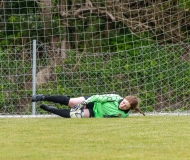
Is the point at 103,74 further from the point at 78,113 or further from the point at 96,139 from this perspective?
the point at 96,139

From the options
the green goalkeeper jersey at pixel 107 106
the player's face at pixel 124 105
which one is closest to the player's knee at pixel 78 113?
the green goalkeeper jersey at pixel 107 106

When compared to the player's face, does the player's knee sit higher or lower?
lower

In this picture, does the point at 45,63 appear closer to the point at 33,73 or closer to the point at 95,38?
the point at 33,73

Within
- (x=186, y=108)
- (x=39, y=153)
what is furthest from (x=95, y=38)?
(x=39, y=153)

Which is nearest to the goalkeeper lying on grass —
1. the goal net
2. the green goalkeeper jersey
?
the green goalkeeper jersey

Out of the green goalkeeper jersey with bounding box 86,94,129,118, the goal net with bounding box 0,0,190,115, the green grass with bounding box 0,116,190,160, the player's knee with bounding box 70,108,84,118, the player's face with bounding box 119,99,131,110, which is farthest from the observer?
the goal net with bounding box 0,0,190,115

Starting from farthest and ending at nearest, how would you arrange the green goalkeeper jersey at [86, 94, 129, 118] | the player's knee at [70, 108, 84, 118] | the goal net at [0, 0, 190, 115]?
the goal net at [0, 0, 190, 115] → the player's knee at [70, 108, 84, 118] → the green goalkeeper jersey at [86, 94, 129, 118]

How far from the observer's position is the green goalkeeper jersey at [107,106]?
12945mm

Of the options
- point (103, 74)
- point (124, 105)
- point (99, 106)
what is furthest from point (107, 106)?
point (103, 74)

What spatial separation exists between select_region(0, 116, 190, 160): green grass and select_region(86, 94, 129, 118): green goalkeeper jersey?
1.54ft

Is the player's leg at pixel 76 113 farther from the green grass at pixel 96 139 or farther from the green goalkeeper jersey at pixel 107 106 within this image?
the green grass at pixel 96 139

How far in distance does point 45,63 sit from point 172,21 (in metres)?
3.34

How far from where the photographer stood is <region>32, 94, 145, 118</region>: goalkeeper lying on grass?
1282 cm

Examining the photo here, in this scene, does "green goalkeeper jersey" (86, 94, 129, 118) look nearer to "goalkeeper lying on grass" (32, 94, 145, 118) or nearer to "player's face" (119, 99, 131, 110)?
"goalkeeper lying on grass" (32, 94, 145, 118)
